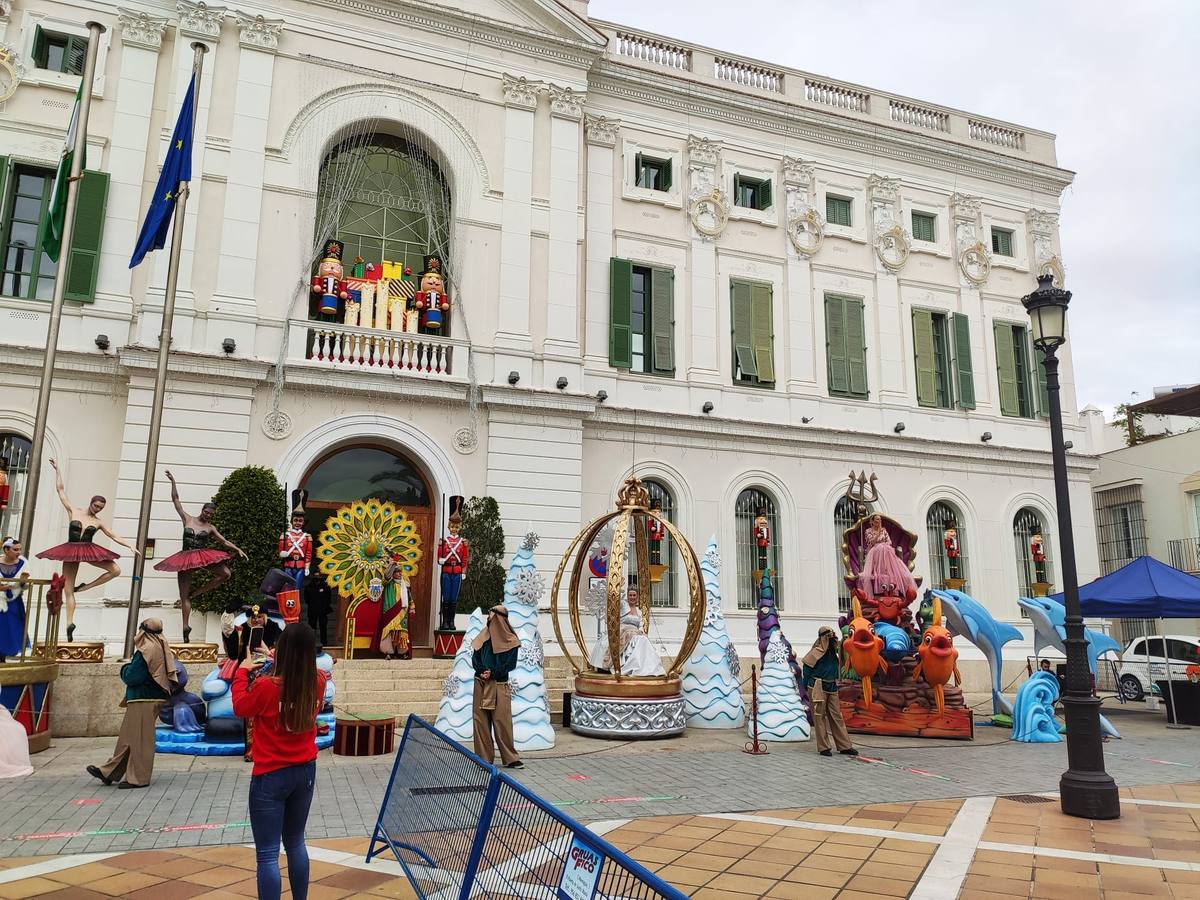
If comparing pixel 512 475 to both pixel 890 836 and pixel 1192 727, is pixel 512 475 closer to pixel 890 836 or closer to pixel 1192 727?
pixel 890 836

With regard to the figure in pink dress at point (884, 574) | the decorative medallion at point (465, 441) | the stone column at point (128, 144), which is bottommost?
the figure in pink dress at point (884, 574)

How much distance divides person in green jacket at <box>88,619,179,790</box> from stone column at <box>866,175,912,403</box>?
17398mm

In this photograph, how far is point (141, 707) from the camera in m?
8.71

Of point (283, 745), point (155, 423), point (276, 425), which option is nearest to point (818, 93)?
point (276, 425)

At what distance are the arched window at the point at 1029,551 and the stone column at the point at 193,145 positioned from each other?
64.5 feet

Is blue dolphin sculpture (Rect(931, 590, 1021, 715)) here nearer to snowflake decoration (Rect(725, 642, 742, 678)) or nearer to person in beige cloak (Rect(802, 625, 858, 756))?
snowflake decoration (Rect(725, 642, 742, 678))

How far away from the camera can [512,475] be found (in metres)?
17.0

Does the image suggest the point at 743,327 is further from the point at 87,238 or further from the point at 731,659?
the point at 87,238

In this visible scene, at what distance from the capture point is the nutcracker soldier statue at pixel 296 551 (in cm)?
1362

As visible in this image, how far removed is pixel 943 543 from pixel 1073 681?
43.6ft

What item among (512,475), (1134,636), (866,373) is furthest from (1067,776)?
(1134,636)

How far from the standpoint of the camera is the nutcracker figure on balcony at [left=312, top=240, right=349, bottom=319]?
1664 cm

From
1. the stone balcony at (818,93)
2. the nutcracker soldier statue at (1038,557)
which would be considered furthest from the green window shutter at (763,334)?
the nutcracker soldier statue at (1038,557)

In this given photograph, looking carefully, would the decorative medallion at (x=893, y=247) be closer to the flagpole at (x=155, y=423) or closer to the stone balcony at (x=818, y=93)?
the stone balcony at (x=818, y=93)
